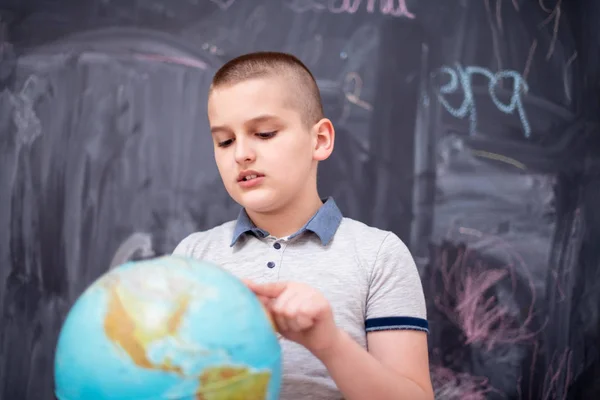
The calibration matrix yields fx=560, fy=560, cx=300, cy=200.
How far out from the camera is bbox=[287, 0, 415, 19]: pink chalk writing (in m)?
2.03

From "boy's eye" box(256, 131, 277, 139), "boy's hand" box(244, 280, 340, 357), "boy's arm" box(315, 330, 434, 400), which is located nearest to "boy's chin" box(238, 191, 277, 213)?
"boy's eye" box(256, 131, 277, 139)

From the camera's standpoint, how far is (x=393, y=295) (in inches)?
47.6

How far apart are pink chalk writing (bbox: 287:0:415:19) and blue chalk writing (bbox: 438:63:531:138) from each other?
265mm

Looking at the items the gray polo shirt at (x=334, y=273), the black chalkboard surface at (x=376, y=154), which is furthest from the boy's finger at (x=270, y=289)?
the black chalkboard surface at (x=376, y=154)

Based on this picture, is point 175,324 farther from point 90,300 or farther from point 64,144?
point 64,144

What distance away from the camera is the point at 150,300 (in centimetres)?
82

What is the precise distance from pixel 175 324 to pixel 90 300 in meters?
0.16

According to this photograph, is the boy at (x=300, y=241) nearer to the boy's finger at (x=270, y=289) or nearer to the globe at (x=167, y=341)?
the boy's finger at (x=270, y=289)

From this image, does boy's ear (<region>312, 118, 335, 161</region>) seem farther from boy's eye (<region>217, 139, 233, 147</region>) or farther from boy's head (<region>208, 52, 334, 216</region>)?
boy's eye (<region>217, 139, 233, 147</region>)

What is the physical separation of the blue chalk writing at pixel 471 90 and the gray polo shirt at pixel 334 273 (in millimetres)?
889

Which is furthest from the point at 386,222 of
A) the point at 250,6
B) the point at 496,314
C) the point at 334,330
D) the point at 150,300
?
the point at 150,300

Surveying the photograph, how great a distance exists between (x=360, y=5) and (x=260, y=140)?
3.40ft

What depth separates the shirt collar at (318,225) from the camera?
1.29 m

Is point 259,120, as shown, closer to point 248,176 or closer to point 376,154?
point 248,176
